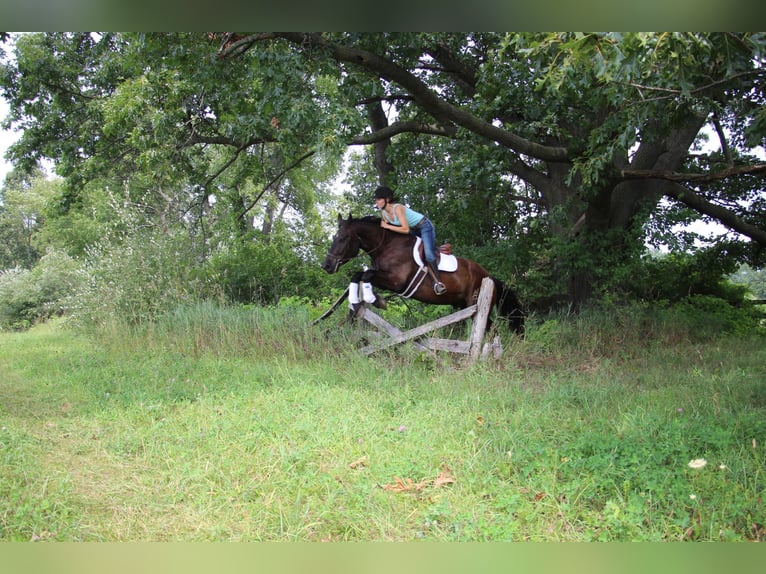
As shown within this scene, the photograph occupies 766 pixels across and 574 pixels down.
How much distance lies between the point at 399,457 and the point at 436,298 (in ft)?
12.1

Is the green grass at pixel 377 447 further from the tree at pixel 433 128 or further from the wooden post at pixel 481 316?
the tree at pixel 433 128

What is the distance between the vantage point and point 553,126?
852 cm

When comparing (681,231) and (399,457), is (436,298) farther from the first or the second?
(681,231)

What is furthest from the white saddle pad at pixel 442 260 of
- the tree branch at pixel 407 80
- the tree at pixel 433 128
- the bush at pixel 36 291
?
the bush at pixel 36 291

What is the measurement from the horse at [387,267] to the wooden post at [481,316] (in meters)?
0.26

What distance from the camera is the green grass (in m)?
3.26

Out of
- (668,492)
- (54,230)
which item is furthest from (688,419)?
(54,230)

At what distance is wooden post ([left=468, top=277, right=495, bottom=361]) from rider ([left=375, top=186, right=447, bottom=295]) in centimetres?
56

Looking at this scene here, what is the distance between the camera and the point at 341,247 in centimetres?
695

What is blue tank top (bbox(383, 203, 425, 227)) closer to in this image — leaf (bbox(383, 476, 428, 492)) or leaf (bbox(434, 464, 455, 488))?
leaf (bbox(434, 464, 455, 488))

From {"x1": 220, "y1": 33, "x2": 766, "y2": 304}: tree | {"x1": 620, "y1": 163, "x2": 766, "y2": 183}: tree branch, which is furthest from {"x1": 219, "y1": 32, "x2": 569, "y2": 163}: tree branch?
{"x1": 620, "y1": 163, "x2": 766, "y2": 183}: tree branch

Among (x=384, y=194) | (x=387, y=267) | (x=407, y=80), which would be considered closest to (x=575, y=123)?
(x=407, y=80)

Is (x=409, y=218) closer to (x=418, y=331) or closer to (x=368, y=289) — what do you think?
(x=368, y=289)

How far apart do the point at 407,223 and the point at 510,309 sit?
87.8 inches
